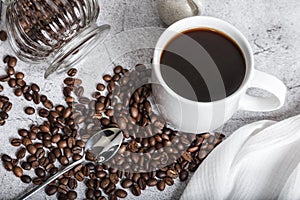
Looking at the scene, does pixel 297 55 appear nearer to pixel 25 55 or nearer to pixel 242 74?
pixel 242 74

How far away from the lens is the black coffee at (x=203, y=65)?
1.10 metres

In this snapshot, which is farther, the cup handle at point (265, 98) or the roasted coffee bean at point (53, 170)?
the roasted coffee bean at point (53, 170)

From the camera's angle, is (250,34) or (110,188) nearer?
(110,188)

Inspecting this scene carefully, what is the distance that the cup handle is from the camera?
1.08 meters

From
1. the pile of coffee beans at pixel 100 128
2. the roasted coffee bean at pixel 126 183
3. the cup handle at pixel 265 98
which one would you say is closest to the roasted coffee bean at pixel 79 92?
the pile of coffee beans at pixel 100 128

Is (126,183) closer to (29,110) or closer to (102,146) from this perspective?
(102,146)

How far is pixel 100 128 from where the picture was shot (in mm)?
1228

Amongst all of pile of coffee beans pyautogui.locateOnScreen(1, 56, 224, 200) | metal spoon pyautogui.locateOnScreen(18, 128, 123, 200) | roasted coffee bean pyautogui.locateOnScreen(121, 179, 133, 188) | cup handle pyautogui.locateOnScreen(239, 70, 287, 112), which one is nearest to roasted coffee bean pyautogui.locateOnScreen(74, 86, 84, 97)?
pile of coffee beans pyautogui.locateOnScreen(1, 56, 224, 200)

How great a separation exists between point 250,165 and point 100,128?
1.02ft

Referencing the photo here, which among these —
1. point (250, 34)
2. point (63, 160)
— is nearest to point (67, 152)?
point (63, 160)

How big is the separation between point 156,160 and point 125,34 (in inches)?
11.2

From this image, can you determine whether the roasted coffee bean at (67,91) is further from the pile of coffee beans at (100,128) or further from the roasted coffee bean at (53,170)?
the roasted coffee bean at (53,170)

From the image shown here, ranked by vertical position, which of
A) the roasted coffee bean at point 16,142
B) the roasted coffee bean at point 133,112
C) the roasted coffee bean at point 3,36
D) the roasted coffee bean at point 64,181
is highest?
the roasted coffee bean at point 3,36

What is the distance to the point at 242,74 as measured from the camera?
1098 mm
